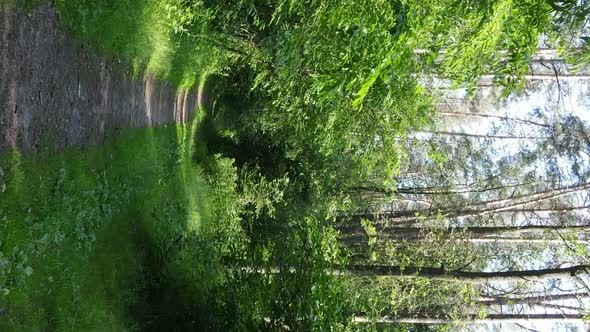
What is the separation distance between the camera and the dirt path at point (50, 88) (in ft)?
18.9

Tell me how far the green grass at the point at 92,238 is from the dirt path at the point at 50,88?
0.92 feet

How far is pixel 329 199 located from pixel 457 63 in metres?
11.1

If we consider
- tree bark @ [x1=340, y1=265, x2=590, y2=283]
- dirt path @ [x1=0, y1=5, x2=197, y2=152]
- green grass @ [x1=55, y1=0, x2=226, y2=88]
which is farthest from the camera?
tree bark @ [x1=340, y1=265, x2=590, y2=283]

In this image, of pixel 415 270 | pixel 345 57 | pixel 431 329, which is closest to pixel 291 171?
pixel 415 270

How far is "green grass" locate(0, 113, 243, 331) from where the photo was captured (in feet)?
19.0

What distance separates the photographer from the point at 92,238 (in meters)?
7.69

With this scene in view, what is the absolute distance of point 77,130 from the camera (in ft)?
24.7

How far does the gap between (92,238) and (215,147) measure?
399 inches

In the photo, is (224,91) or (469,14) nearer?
(469,14)

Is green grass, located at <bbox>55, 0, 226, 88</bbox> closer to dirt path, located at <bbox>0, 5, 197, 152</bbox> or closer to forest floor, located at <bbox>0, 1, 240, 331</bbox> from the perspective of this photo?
forest floor, located at <bbox>0, 1, 240, 331</bbox>

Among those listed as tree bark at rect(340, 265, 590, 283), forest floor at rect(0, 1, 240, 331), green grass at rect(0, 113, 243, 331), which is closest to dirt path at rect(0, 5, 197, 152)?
forest floor at rect(0, 1, 240, 331)

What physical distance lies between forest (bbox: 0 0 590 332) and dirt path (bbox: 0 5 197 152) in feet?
0.09

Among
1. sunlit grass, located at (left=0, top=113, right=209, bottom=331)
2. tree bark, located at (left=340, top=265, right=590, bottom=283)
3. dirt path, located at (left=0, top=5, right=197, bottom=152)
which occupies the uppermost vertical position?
dirt path, located at (left=0, top=5, right=197, bottom=152)

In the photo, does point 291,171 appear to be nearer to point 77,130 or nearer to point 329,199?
point 329,199
